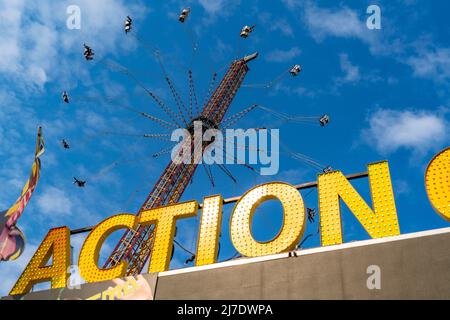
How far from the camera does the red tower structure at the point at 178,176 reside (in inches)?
1433

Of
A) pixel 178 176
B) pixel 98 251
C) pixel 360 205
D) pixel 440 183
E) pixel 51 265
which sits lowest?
pixel 51 265

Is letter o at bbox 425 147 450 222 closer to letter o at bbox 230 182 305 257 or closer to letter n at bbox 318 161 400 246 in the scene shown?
letter n at bbox 318 161 400 246

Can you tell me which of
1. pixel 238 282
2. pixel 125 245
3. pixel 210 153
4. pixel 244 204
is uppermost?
pixel 210 153

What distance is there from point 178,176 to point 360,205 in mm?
28760

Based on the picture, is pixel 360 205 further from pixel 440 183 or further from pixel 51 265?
pixel 51 265

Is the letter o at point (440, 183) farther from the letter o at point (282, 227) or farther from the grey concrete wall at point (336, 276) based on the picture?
the letter o at point (282, 227)

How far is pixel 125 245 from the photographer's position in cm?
3666

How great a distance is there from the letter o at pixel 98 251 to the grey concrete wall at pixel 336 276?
7.01ft

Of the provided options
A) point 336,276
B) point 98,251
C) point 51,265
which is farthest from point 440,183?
point 51,265

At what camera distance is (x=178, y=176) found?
4219cm

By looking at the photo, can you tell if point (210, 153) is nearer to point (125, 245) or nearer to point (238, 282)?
point (125, 245)

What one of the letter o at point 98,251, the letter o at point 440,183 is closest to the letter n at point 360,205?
the letter o at point 440,183
